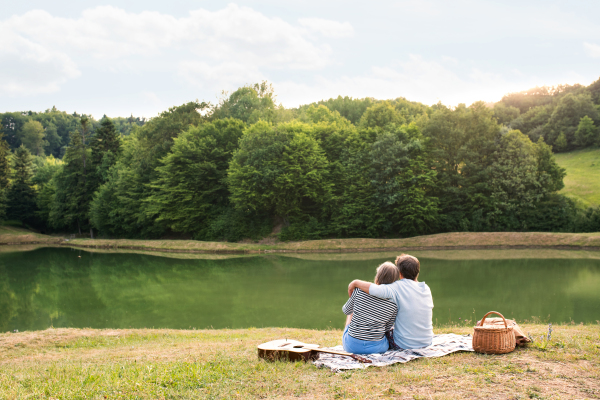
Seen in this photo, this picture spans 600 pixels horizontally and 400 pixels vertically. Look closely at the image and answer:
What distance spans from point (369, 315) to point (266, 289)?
13878 millimetres

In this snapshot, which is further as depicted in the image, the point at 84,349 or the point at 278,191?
the point at 278,191

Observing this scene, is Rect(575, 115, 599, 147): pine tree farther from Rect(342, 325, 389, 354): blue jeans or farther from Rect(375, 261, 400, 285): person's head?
Rect(342, 325, 389, 354): blue jeans

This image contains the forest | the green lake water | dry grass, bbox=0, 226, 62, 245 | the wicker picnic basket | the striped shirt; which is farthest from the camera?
dry grass, bbox=0, 226, 62, 245

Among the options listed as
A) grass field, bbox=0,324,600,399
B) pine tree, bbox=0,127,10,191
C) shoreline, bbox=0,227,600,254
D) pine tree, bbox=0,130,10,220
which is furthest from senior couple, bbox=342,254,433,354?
pine tree, bbox=0,127,10,191

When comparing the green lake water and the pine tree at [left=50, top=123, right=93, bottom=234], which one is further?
the pine tree at [left=50, top=123, right=93, bottom=234]

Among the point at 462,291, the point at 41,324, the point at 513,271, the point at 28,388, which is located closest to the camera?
the point at 28,388

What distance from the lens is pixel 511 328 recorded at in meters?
5.77

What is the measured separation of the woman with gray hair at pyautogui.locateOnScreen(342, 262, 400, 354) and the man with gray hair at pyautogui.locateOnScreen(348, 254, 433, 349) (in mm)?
100

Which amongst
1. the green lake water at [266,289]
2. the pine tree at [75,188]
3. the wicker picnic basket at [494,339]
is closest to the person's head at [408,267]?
the wicker picnic basket at [494,339]

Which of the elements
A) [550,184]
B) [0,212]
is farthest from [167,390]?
[0,212]

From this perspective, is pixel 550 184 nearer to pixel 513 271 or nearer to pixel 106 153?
pixel 513 271

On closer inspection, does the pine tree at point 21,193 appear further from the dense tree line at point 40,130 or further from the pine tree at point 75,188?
the dense tree line at point 40,130

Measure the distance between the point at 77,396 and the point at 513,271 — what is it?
21214 millimetres

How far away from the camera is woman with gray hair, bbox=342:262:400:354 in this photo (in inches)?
227
